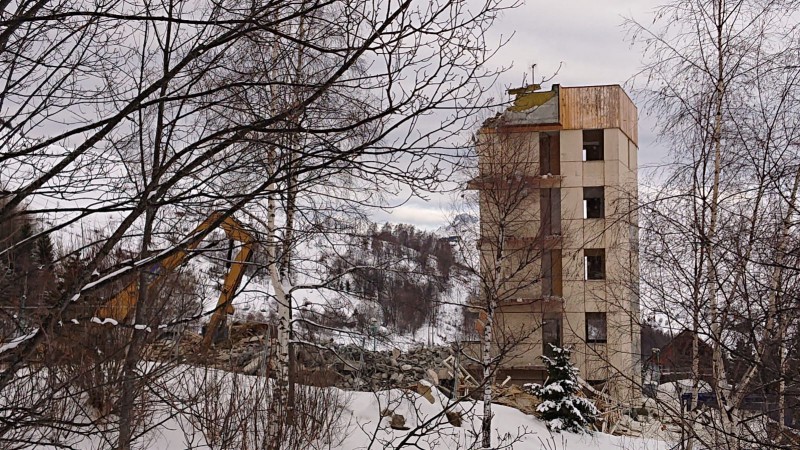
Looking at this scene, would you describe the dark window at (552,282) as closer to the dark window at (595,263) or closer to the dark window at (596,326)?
the dark window at (595,263)

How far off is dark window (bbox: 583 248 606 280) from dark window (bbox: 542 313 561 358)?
1593mm

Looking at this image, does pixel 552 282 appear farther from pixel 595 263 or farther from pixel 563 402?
pixel 563 402

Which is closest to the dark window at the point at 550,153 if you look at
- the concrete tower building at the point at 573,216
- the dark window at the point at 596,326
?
the concrete tower building at the point at 573,216

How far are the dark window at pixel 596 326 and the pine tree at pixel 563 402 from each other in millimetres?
5990

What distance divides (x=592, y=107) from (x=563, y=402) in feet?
32.9

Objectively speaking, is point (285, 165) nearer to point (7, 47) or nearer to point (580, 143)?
point (7, 47)

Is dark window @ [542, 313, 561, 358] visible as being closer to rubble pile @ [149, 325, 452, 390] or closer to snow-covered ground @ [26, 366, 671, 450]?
rubble pile @ [149, 325, 452, 390]

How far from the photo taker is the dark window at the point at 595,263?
22.2m

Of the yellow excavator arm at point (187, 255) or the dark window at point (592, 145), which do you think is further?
the dark window at point (592, 145)

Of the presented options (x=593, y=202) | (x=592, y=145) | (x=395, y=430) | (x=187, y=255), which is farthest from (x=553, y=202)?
(x=187, y=255)

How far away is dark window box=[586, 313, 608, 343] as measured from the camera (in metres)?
22.5

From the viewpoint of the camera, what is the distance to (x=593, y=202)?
77.5ft

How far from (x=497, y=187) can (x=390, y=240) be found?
226 inches

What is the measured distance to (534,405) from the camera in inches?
707
